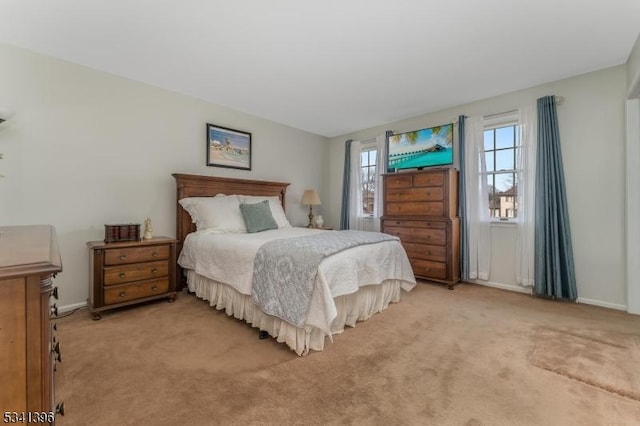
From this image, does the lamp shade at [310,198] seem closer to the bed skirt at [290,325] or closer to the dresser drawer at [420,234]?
Answer: the dresser drawer at [420,234]

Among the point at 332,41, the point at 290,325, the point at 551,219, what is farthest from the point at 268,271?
the point at 551,219

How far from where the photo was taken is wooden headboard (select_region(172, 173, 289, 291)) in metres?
3.50

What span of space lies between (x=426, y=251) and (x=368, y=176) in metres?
1.89

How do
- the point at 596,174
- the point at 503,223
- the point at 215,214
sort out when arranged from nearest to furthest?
the point at 596,174 < the point at 215,214 < the point at 503,223

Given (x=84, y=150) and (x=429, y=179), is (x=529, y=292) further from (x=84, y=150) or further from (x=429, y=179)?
(x=84, y=150)

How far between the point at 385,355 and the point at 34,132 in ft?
12.2

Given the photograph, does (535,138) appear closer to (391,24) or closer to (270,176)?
(391,24)

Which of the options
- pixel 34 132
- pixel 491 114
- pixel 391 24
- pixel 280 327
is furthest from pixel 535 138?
pixel 34 132

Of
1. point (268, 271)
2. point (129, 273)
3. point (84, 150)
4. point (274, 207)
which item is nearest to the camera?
point (268, 271)

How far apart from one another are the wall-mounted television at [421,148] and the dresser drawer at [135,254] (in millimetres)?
3436

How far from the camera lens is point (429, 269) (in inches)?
150

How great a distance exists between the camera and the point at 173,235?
357 centimetres

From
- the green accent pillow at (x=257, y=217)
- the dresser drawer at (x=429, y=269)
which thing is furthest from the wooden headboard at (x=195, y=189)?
the dresser drawer at (x=429, y=269)

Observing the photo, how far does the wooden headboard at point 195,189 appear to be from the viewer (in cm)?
350
